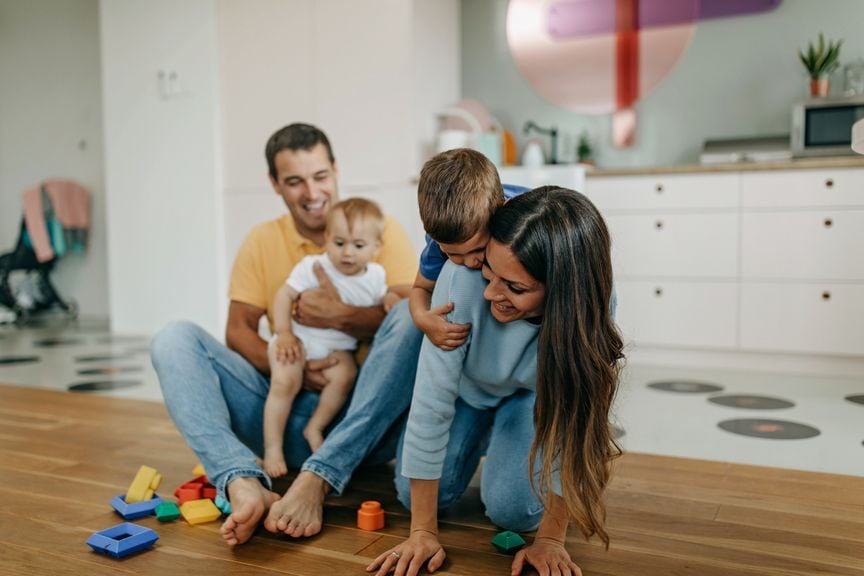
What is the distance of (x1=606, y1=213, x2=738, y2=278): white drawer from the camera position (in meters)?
3.24

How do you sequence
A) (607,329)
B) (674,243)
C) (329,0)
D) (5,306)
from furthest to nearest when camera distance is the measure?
(5,306)
(329,0)
(674,243)
(607,329)

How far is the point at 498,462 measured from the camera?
1394mm

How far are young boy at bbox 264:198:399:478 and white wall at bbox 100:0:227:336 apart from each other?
8.72ft

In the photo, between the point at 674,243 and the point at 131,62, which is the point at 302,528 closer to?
the point at 674,243

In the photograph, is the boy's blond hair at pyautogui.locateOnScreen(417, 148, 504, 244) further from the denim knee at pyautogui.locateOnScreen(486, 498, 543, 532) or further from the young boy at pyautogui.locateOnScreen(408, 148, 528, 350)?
the denim knee at pyautogui.locateOnScreen(486, 498, 543, 532)

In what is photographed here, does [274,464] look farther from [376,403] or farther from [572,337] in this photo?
[572,337]

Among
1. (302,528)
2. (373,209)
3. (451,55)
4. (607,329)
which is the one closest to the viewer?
(607,329)

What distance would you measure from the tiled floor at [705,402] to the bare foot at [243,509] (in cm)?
68

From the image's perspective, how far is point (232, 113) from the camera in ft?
13.9

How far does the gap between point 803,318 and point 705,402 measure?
845 mm

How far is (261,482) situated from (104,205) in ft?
14.9

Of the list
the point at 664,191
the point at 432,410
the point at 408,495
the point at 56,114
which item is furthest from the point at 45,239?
the point at 432,410

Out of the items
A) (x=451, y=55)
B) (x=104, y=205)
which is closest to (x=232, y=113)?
(x=451, y=55)

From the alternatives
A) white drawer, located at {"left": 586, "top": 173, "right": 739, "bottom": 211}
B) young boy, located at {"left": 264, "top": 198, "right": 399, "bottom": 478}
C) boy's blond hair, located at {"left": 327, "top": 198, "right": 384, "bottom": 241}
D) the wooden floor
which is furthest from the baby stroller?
boy's blond hair, located at {"left": 327, "top": 198, "right": 384, "bottom": 241}
